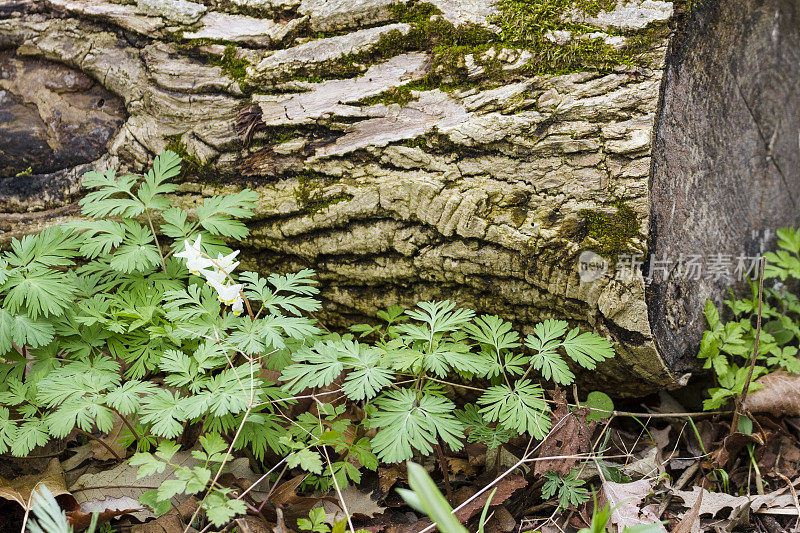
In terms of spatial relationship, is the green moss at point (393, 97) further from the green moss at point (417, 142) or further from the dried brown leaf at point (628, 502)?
the dried brown leaf at point (628, 502)

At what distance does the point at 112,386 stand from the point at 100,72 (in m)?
1.60

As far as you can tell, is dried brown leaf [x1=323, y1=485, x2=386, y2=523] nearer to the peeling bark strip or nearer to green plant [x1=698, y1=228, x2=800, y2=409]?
the peeling bark strip

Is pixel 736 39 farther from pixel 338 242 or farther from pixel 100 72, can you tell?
pixel 100 72

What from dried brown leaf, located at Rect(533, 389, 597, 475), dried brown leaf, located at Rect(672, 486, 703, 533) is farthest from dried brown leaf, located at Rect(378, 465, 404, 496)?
dried brown leaf, located at Rect(672, 486, 703, 533)

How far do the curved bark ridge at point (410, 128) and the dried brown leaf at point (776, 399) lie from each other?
2.15 ft

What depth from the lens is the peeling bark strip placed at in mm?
2275

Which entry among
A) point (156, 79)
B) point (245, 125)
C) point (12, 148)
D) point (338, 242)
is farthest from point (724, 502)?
point (12, 148)

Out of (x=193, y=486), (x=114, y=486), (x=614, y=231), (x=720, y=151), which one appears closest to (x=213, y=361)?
(x=193, y=486)

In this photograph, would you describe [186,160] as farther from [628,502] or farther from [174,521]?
[628,502]

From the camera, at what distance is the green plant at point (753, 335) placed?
2.54 m

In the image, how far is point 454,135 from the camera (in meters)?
2.37

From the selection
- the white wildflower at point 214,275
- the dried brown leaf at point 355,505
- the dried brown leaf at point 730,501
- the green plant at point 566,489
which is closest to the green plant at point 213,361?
the white wildflower at point 214,275

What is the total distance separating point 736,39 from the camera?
276cm

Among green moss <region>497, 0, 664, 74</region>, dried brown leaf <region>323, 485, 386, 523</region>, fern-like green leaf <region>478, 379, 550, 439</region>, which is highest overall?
green moss <region>497, 0, 664, 74</region>
